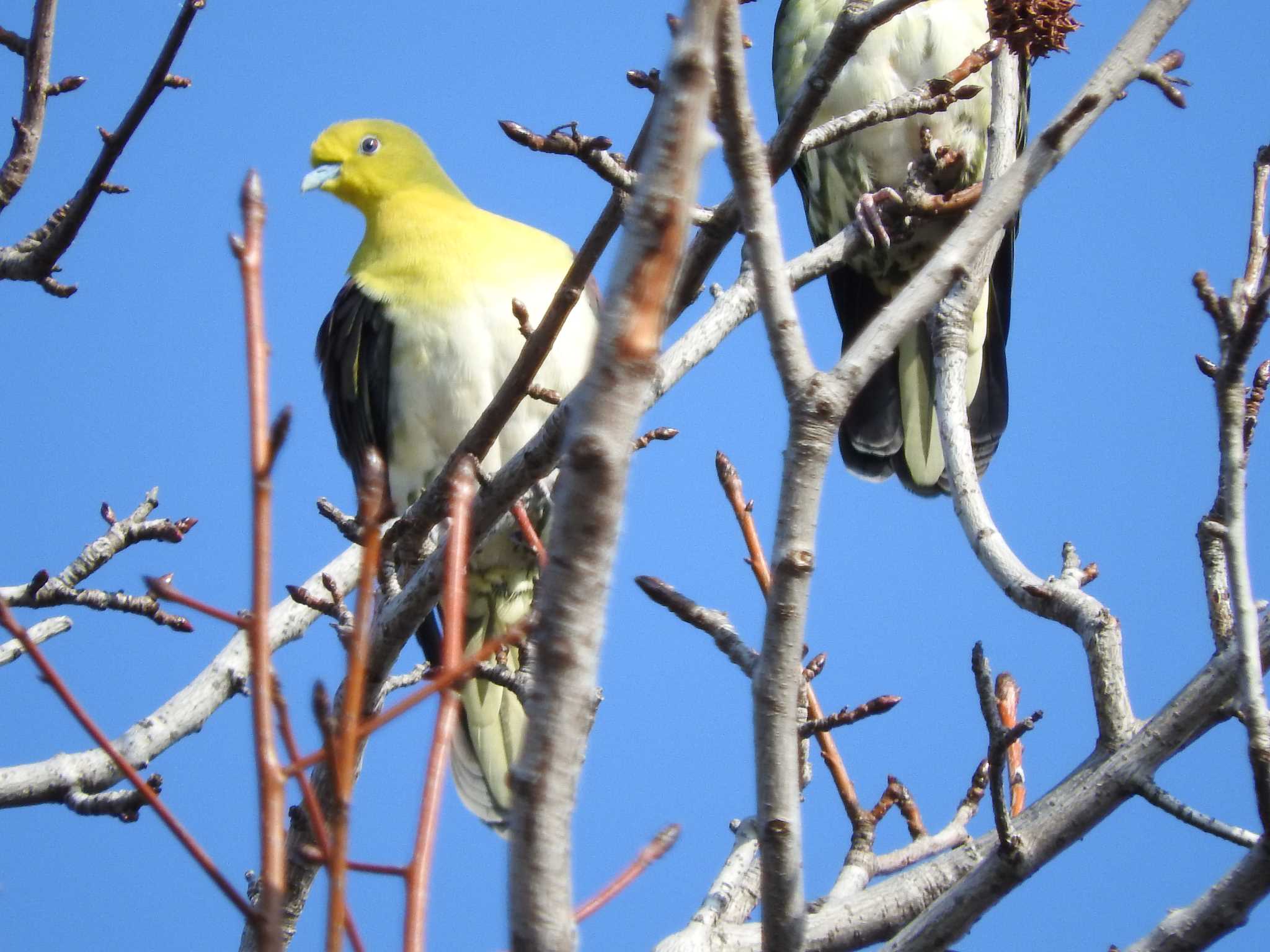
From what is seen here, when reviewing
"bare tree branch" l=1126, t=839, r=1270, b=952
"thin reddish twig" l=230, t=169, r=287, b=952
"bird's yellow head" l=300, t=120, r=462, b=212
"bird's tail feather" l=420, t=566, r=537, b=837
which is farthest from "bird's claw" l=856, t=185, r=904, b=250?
"thin reddish twig" l=230, t=169, r=287, b=952

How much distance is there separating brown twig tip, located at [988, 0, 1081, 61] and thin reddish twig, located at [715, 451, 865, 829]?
44.9 inches

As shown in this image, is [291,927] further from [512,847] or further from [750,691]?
[512,847]

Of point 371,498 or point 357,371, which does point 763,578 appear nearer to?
point 371,498

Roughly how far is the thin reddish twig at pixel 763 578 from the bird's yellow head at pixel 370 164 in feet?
9.20

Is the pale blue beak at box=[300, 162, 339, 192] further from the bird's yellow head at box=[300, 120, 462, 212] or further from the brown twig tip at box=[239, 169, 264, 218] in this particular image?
the brown twig tip at box=[239, 169, 264, 218]

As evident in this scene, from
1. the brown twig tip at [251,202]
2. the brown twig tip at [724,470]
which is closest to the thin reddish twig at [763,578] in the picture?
the brown twig tip at [724,470]

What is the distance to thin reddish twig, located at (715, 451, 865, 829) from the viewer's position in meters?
2.35

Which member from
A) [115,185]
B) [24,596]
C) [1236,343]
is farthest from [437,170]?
[1236,343]

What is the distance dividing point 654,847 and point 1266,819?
74 centimetres

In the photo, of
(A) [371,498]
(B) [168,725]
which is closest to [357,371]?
(B) [168,725]

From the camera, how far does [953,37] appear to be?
4559 millimetres

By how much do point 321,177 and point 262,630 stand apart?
4.44 metres

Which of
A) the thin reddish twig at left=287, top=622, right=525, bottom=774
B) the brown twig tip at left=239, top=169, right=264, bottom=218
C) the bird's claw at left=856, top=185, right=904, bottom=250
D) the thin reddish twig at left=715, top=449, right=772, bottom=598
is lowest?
the thin reddish twig at left=287, top=622, right=525, bottom=774

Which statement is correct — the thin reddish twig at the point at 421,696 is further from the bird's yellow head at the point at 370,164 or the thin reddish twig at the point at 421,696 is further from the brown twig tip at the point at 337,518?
the bird's yellow head at the point at 370,164
